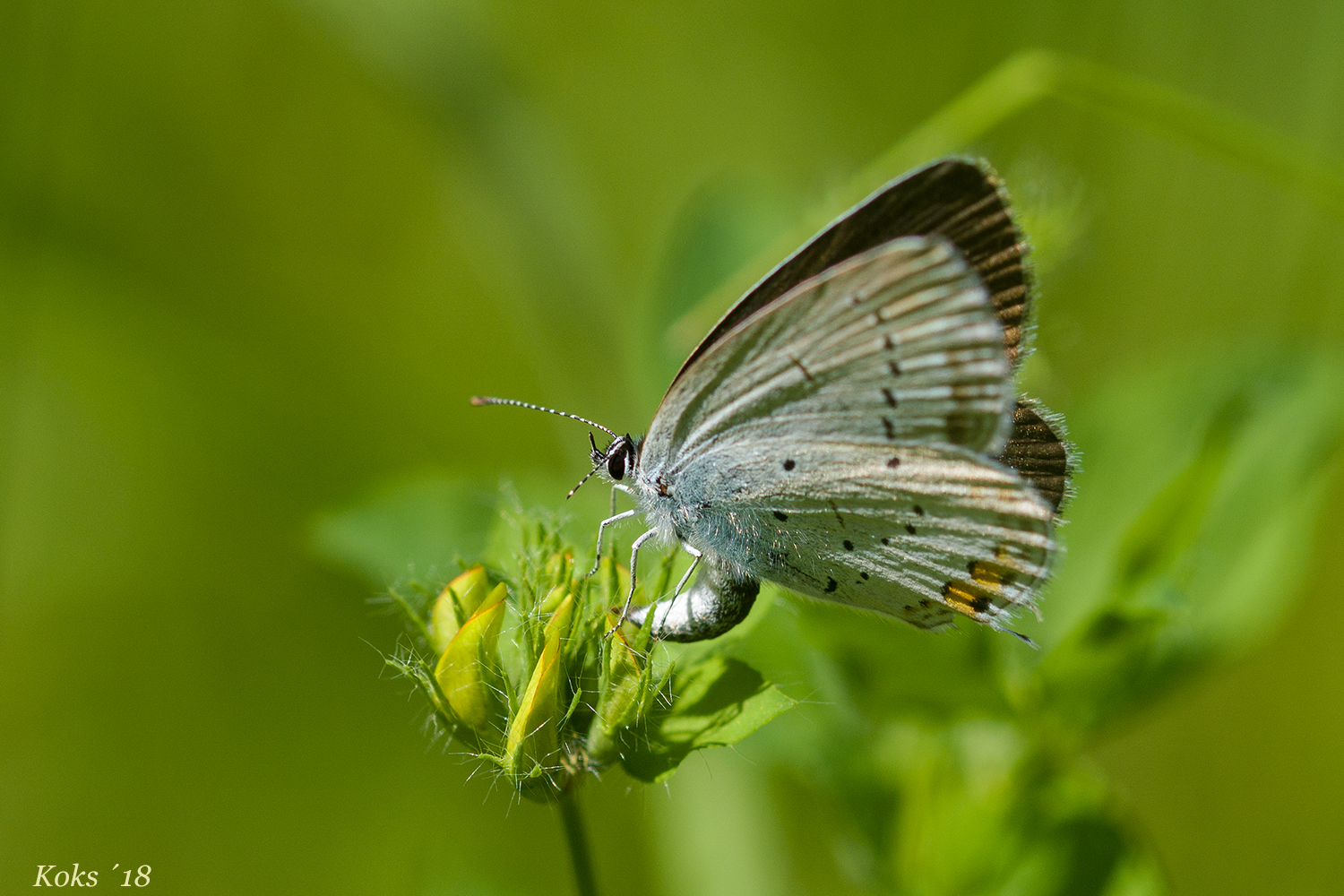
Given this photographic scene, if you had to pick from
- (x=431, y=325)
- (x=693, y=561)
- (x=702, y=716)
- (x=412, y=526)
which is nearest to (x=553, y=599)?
(x=702, y=716)

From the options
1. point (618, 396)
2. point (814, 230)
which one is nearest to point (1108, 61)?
point (814, 230)

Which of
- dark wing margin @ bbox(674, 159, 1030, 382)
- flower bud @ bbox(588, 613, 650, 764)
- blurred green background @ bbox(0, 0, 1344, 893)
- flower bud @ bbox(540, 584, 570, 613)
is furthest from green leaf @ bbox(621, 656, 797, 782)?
blurred green background @ bbox(0, 0, 1344, 893)

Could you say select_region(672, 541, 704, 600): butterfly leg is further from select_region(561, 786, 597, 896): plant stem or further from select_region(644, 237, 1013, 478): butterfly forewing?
select_region(561, 786, 597, 896): plant stem

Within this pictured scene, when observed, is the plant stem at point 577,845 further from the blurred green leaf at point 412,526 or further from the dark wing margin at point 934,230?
the blurred green leaf at point 412,526

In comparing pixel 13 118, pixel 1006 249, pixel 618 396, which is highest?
pixel 13 118

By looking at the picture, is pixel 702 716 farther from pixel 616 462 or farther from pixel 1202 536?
pixel 1202 536

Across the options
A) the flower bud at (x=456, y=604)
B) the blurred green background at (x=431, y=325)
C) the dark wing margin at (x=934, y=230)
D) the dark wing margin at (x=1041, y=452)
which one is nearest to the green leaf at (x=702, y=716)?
the flower bud at (x=456, y=604)

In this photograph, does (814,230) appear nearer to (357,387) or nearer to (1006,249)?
(1006,249)
